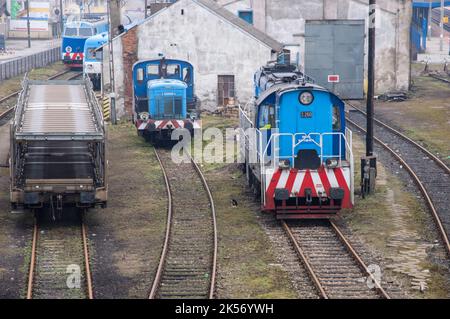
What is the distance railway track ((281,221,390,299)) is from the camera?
15586 millimetres

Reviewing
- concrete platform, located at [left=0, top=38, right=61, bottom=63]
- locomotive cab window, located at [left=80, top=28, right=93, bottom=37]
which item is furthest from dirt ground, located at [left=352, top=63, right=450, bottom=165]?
concrete platform, located at [left=0, top=38, right=61, bottom=63]

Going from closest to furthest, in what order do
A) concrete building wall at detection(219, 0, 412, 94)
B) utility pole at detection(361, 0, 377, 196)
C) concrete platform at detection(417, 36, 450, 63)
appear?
1. utility pole at detection(361, 0, 377, 196)
2. concrete building wall at detection(219, 0, 412, 94)
3. concrete platform at detection(417, 36, 450, 63)

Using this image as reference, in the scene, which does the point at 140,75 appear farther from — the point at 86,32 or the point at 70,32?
the point at 70,32

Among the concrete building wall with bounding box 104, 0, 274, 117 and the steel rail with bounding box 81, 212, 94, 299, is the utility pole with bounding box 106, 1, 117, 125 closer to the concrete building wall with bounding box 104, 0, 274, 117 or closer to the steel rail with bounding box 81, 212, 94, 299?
the concrete building wall with bounding box 104, 0, 274, 117

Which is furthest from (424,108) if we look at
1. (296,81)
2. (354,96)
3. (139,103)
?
(296,81)

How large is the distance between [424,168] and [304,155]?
7.09m

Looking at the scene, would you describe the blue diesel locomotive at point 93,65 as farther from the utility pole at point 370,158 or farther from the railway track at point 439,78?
the utility pole at point 370,158

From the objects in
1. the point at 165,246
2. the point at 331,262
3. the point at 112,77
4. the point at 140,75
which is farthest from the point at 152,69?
the point at 331,262

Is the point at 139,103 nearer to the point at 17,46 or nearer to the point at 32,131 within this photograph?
the point at 32,131

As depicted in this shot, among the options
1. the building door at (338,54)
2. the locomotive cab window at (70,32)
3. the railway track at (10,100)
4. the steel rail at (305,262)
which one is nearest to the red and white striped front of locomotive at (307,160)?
the steel rail at (305,262)

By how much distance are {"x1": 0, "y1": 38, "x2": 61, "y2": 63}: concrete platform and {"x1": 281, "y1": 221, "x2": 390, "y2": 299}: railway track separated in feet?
165

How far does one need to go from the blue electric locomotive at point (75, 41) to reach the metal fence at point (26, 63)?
2453 mm

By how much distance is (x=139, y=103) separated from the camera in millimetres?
32250

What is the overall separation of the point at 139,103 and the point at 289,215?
12.7 meters
